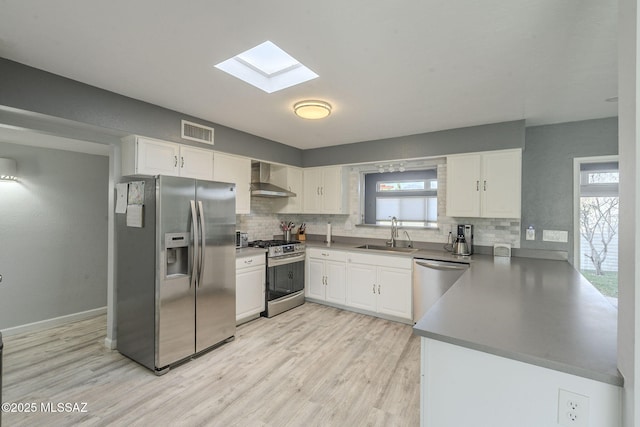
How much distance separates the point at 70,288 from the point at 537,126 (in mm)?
6213

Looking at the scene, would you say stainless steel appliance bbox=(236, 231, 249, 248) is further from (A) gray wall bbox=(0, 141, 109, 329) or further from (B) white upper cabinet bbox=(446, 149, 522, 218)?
(B) white upper cabinet bbox=(446, 149, 522, 218)

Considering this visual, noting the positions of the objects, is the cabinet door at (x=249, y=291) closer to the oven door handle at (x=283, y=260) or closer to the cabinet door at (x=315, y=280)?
the oven door handle at (x=283, y=260)

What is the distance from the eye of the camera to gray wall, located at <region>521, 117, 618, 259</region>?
3148 millimetres

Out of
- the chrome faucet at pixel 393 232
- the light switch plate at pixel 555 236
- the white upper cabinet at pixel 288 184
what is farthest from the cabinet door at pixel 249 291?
the light switch plate at pixel 555 236

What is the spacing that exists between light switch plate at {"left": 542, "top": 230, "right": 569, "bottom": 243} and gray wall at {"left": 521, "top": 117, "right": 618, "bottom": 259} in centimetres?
4

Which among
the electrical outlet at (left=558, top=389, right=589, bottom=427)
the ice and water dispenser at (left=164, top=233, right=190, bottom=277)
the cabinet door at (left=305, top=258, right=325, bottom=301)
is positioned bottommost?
the cabinet door at (left=305, top=258, right=325, bottom=301)

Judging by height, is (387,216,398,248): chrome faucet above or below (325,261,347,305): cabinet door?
above

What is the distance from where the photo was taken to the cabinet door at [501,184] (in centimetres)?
319

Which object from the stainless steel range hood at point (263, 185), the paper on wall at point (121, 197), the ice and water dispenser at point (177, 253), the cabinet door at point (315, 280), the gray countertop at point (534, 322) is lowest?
the cabinet door at point (315, 280)

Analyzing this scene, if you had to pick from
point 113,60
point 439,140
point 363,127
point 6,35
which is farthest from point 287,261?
point 6,35

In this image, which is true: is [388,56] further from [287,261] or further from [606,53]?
[287,261]

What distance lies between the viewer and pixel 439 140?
3699 mm

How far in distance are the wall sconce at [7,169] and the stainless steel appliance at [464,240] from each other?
5275 millimetres

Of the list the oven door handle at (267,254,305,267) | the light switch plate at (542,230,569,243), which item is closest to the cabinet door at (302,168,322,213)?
the oven door handle at (267,254,305,267)
